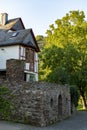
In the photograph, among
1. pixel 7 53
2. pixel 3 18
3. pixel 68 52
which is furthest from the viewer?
pixel 3 18

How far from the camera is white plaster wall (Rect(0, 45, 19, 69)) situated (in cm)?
3137

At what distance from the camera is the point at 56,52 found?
3431cm

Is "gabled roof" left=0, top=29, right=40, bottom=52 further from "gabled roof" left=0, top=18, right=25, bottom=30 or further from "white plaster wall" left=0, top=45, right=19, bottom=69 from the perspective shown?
"gabled roof" left=0, top=18, right=25, bottom=30

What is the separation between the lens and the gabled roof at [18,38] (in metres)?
31.6

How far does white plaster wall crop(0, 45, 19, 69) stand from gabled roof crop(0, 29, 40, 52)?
45cm

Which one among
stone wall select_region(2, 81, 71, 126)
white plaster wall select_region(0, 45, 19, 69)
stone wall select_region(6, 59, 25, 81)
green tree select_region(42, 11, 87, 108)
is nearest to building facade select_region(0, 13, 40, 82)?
white plaster wall select_region(0, 45, 19, 69)

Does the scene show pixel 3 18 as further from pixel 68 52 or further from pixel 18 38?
pixel 68 52

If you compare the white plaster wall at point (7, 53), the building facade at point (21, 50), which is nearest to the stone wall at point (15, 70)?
the building facade at point (21, 50)

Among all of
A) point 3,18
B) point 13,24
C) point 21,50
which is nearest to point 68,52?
point 21,50

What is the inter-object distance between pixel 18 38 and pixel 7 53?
203 centimetres

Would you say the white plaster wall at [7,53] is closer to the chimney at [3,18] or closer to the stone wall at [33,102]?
the chimney at [3,18]

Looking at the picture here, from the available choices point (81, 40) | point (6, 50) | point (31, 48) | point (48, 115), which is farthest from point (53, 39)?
point (48, 115)

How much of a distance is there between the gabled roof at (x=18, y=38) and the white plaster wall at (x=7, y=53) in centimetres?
45

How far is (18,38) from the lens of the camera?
3206cm
